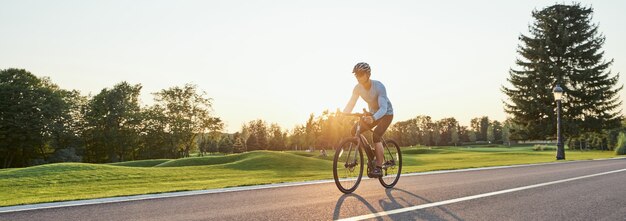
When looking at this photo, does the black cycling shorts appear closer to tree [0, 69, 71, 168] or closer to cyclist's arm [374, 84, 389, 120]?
cyclist's arm [374, 84, 389, 120]

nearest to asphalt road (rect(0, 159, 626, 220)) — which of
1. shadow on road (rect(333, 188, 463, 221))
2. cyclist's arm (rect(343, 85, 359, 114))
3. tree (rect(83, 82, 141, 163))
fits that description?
shadow on road (rect(333, 188, 463, 221))

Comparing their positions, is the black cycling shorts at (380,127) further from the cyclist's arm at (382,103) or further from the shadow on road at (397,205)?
the shadow on road at (397,205)

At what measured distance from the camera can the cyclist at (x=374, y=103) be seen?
7.14 metres

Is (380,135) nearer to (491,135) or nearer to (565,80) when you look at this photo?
(565,80)

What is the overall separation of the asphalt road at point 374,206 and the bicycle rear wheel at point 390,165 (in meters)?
0.31

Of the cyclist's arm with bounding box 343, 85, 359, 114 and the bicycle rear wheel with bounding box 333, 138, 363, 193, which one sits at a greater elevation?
the cyclist's arm with bounding box 343, 85, 359, 114

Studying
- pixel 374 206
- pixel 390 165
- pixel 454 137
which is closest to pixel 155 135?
pixel 390 165

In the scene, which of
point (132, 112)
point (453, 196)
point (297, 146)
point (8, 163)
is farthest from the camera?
point (297, 146)

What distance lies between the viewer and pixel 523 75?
48062 mm

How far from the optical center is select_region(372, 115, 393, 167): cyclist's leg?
24.1 feet

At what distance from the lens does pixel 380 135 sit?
24.2 feet

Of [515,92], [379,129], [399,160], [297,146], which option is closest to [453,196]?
[379,129]

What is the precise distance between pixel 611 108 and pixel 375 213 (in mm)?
50175

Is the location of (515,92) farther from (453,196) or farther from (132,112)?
(132,112)
